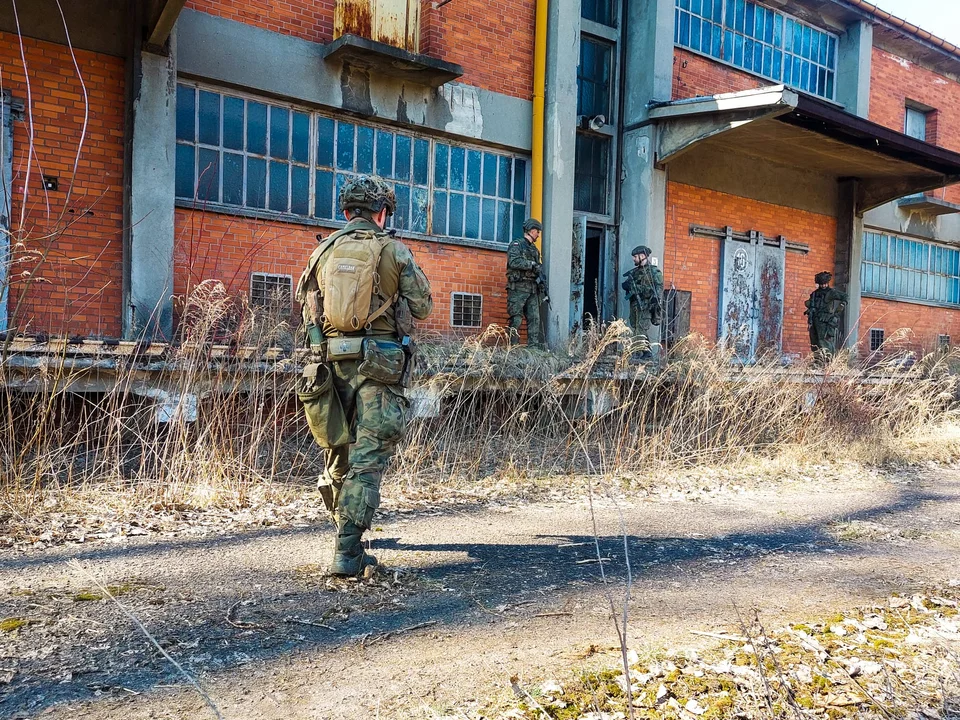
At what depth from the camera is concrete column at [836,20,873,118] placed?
13.9 meters

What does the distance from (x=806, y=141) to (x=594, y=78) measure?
11.5 ft

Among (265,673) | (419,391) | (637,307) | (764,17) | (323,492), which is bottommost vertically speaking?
(265,673)

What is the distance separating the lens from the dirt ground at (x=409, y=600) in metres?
2.44

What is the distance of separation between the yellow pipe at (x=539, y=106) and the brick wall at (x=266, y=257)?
97cm

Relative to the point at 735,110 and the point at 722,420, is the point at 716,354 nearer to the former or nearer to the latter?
the point at 722,420

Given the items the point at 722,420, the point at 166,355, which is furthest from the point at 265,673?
the point at 722,420

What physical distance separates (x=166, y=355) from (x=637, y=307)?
271 inches

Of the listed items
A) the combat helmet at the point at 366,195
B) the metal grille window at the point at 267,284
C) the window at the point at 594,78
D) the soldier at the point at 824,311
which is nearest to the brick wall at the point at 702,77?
the window at the point at 594,78

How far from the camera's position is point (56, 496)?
176 inches

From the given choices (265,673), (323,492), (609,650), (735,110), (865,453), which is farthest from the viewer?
(735,110)

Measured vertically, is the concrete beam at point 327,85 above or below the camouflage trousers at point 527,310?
above

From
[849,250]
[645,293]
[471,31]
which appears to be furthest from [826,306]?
[471,31]

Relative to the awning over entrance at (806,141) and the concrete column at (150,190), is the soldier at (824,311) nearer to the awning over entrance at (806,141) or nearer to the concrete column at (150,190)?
the awning over entrance at (806,141)

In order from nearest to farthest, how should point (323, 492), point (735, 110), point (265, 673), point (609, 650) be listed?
1. point (265, 673)
2. point (609, 650)
3. point (323, 492)
4. point (735, 110)
